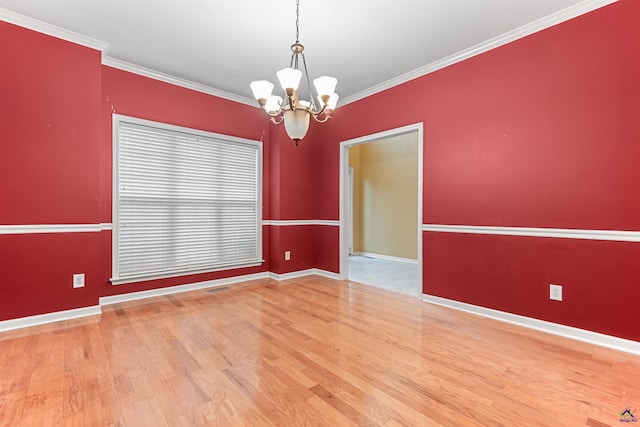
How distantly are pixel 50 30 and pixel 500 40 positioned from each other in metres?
4.22

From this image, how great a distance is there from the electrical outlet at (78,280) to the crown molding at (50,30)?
2.27 meters

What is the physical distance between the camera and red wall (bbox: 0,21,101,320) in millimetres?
2613

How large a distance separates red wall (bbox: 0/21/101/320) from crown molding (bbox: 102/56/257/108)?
31 cm

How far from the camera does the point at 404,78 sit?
3.70m

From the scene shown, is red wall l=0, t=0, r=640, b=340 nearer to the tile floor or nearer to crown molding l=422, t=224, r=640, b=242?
crown molding l=422, t=224, r=640, b=242

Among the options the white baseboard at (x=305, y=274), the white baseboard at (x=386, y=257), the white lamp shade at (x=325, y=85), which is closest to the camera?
the white lamp shade at (x=325, y=85)

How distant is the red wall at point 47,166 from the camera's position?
2.61 metres

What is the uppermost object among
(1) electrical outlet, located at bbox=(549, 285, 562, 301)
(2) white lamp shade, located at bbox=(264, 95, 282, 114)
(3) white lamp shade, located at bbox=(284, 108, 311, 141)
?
(2) white lamp shade, located at bbox=(264, 95, 282, 114)

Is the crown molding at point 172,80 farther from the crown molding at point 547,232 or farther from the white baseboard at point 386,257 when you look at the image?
the white baseboard at point 386,257

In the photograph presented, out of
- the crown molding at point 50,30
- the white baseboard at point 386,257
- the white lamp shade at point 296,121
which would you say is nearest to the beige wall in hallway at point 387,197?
the white baseboard at point 386,257

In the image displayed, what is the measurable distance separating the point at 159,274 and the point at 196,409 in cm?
248

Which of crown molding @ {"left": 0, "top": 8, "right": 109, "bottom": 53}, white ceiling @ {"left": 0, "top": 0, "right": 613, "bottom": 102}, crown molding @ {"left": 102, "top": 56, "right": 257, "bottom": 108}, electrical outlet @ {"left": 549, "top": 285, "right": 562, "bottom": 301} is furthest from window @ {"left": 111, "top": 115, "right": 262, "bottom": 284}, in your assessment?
electrical outlet @ {"left": 549, "top": 285, "right": 562, "bottom": 301}

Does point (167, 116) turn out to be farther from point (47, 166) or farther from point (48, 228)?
point (48, 228)

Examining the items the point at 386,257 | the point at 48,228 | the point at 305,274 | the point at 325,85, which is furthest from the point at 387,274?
the point at 48,228
